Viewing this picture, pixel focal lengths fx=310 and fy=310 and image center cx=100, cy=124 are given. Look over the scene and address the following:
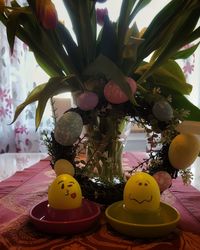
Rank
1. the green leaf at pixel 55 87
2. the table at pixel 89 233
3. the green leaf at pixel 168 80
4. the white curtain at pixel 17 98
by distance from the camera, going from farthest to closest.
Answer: the white curtain at pixel 17 98 → the green leaf at pixel 168 80 → the green leaf at pixel 55 87 → the table at pixel 89 233

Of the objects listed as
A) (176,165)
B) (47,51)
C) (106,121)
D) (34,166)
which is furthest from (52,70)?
(34,166)

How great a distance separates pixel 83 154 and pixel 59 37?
0.26 meters

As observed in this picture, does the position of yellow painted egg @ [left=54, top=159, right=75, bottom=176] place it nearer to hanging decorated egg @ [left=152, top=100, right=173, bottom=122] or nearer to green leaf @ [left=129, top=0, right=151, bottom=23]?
hanging decorated egg @ [left=152, top=100, right=173, bottom=122]

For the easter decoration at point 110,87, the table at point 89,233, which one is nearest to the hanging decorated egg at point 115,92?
the easter decoration at point 110,87

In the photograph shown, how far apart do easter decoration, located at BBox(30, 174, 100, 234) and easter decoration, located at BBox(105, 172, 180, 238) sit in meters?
0.04

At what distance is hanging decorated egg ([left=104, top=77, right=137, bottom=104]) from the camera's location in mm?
604

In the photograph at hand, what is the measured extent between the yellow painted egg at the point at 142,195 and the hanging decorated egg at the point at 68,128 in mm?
158

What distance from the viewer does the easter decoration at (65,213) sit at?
19.6 inches

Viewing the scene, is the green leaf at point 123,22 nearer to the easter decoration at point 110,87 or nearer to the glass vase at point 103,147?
the easter decoration at point 110,87

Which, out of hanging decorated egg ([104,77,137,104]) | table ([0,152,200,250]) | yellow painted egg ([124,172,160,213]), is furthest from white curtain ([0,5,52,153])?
yellow painted egg ([124,172,160,213])

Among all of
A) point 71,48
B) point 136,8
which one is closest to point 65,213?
point 71,48

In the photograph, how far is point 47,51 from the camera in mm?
676

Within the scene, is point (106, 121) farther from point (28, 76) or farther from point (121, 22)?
point (28, 76)

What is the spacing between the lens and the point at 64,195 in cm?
53
